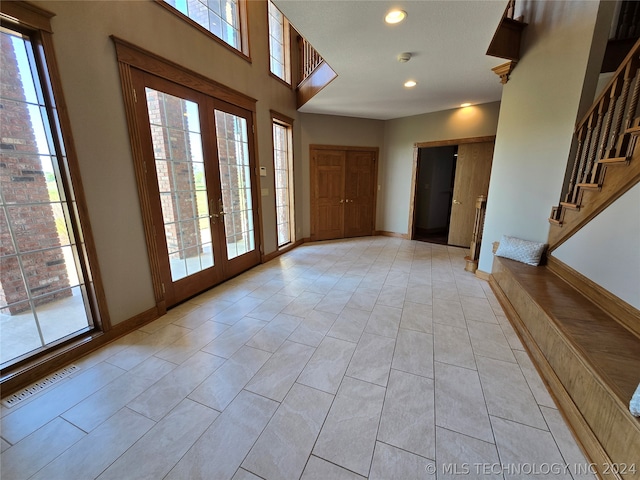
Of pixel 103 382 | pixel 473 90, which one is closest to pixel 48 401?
pixel 103 382

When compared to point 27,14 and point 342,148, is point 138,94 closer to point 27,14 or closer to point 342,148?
point 27,14

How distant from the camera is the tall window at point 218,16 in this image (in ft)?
8.82

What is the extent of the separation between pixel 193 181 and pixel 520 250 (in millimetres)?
3621

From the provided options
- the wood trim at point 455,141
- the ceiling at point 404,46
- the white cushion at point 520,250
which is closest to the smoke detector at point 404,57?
the ceiling at point 404,46

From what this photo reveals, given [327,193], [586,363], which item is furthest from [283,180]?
[586,363]

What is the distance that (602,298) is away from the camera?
6.06 feet

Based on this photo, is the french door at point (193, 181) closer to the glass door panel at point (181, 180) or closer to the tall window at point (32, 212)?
the glass door panel at point (181, 180)

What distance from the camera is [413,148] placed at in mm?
5402

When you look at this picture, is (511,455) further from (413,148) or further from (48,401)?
(413,148)

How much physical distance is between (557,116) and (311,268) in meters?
3.25

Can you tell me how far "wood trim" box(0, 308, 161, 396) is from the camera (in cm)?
167

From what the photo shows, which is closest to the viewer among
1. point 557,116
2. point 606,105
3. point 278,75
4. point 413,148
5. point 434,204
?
point 606,105

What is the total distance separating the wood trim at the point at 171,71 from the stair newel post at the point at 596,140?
3.57m

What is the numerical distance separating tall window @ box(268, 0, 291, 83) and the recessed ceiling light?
244 cm
